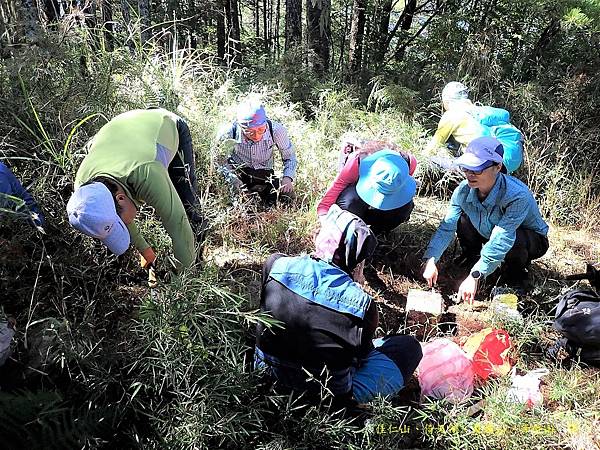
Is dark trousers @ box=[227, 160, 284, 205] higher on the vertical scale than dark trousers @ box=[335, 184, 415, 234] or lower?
lower

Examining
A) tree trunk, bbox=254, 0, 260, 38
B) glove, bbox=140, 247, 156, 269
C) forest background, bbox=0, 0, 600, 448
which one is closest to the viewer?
forest background, bbox=0, 0, 600, 448

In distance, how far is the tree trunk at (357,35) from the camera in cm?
788

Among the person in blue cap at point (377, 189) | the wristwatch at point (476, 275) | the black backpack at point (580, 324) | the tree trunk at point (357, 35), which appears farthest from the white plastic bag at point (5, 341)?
the tree trunk at point (357, 35)

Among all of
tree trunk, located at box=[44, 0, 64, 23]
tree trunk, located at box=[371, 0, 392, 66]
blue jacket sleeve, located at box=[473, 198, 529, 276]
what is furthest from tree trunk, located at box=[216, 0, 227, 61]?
blue jacket sleeve, located at box=[473, 198, 529, 276]

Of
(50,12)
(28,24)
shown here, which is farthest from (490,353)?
(50,12)

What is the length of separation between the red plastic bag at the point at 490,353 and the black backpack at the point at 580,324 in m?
0.32

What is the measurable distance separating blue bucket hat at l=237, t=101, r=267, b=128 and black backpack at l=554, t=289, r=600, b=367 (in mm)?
2395

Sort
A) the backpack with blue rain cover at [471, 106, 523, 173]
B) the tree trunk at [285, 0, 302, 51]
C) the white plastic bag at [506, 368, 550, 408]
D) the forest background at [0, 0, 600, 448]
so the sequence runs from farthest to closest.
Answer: the tree trunk at [285, 0, 302, 51] < the backpack with blue rain cover at [471, 106, 523, 173] < the white plastic bag at [506, 368, 550, 408] < the forest background at [0, 0, 600, 448]

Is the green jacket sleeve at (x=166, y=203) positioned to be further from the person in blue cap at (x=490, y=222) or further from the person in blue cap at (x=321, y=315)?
the person in blue cap at (x=490, y=222)

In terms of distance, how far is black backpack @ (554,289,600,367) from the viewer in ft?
8.34

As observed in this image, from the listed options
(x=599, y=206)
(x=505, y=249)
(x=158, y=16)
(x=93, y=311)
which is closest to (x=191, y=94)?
(x=93, y=311)

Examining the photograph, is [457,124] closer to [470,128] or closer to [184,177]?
Answer: [470,128]

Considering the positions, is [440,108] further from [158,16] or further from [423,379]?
[158,16]

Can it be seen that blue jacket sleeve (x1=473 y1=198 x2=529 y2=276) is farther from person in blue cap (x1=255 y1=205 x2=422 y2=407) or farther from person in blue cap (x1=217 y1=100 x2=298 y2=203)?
person in blue cap (x1=217 y1=100 x2=298 y2=203)
